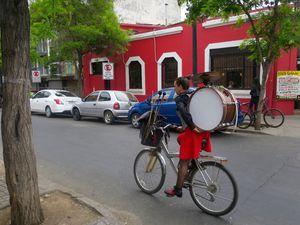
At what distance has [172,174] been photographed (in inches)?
222

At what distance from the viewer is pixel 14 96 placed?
3.33m

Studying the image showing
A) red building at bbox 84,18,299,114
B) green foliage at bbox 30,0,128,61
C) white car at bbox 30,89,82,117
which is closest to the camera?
red building at bbox 84,18,299,114

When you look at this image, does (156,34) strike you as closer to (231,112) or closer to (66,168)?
(66,168)

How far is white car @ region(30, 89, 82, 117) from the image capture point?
1567cm

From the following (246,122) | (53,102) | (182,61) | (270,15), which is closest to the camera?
(270,15)

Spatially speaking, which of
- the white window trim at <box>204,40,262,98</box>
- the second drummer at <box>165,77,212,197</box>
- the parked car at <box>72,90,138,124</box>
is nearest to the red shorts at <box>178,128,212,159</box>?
the second drummer at <box>165,77,212,197</box>

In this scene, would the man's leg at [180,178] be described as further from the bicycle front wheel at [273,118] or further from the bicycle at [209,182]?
the bicycle front wheel at [273,118]

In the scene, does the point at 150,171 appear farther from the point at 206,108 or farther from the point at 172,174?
the point at 206,108

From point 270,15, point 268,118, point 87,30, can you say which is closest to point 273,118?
point 268,118

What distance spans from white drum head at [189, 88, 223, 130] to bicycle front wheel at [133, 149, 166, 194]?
100cm

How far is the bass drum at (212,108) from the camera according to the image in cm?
373

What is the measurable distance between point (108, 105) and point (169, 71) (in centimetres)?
559

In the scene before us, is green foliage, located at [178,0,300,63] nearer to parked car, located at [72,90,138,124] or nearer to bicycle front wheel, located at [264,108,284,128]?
bicycle front wheel, located at [264,108,284,128]

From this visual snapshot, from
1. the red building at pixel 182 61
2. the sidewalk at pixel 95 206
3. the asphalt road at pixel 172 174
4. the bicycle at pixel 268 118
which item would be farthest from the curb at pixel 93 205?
the red building at pixel 182 61
